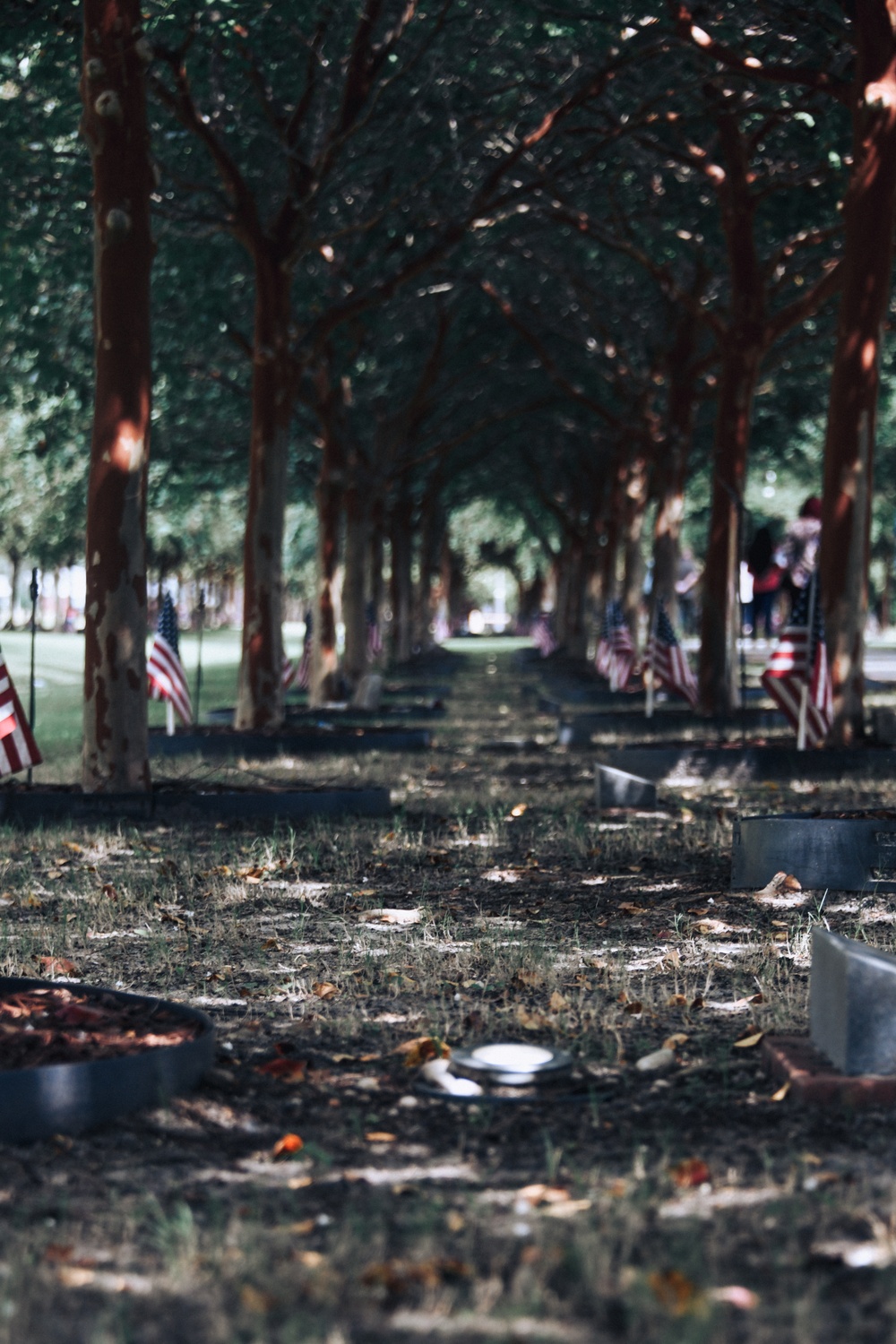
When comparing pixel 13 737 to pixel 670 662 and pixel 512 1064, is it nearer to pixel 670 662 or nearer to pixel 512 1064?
pixel 512 1064

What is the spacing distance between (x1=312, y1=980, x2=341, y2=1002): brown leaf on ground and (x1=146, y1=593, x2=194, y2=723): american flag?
29.4ft

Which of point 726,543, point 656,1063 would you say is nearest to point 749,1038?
point 656,1063

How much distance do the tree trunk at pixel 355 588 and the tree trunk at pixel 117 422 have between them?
1433 centimetres

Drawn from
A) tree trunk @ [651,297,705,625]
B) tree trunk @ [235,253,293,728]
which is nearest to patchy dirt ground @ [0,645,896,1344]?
tree trunk @ [235,253,293,728]

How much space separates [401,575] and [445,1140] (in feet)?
120

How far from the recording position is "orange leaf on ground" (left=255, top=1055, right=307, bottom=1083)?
17.5ft

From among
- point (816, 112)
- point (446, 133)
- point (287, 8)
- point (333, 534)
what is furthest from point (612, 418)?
point (287, 8)

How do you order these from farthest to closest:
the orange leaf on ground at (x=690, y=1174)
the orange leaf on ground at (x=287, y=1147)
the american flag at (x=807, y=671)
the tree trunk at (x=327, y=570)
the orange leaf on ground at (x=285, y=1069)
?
the tree trunk at (x=327, y=570) < the american flag at (x=807, y=671) < the orange leaf on ground at (x=285, y=1069) < the orange leaf on ground at (x=287, y=1147) < the orange leaf on ground at (x=690, y=1174)

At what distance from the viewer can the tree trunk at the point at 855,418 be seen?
14148 millimetres

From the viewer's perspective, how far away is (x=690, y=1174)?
4.25 m

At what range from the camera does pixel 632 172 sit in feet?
69.8

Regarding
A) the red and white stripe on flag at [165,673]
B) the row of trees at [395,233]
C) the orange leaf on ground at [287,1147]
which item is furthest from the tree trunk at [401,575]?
the orange leaf on ground at [287,1147]

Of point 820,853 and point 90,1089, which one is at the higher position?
point 820,853

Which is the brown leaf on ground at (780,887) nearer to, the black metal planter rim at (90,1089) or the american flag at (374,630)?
the black metal planter rim at (90,1089)
